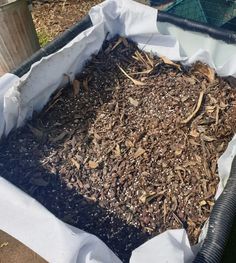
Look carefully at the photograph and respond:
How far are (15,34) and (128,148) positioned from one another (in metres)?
0.98

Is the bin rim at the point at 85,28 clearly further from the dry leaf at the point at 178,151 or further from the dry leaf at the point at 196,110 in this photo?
the dry leaf at the point at 178,151

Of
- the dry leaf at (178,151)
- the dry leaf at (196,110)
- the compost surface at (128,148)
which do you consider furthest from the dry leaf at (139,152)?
the dry leaf at (196,110)

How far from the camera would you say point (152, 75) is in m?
1.85

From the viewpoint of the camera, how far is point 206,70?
182cm

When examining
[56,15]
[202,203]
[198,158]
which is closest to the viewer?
[202,203]

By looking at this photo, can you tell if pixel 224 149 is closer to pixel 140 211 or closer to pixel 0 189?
pixel 140 211

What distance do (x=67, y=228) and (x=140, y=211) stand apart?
37 cm

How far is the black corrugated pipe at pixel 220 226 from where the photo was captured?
42.3 inches

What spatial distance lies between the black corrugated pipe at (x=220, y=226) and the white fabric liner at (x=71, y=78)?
0.06 metres

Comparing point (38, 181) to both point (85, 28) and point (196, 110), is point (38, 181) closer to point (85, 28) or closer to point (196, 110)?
point (196, 110)

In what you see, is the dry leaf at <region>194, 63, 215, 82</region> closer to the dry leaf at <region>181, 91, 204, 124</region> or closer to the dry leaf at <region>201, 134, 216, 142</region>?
the dry leaf at <region>181, 91, 204, 124</region>

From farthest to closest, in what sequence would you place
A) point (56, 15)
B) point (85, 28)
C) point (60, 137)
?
point (56, 15)
point (85, 28)
point (60, 137)

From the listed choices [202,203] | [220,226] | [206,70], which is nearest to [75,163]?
[202,203]

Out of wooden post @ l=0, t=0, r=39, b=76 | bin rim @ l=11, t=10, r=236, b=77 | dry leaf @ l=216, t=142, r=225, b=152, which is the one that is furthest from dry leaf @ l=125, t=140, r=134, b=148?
wooden post @ l=0, t=0, r=39, b=76
